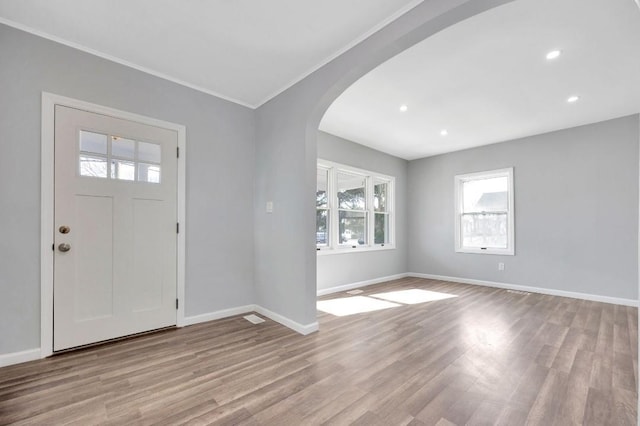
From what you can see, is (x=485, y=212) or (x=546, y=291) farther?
(x=485, y=212)

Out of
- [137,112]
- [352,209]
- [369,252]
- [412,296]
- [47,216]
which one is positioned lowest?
[412,296]

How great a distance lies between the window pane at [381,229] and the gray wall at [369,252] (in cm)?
24

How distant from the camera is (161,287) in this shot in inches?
116

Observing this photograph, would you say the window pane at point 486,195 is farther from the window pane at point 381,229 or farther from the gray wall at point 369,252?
the window pane at point 381,229

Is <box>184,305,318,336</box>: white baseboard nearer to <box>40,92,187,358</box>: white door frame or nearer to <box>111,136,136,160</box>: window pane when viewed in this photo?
<box>40,92,187,358</box>: white door frame

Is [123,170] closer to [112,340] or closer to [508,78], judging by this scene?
[112,340]

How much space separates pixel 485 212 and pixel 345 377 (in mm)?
4788

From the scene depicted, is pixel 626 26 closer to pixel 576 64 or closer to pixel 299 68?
pixel 576 64

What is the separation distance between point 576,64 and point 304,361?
384 centimetres

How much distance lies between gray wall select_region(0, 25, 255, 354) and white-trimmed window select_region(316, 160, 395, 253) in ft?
5.01

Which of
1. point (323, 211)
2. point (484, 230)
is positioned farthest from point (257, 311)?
point (484, 230)

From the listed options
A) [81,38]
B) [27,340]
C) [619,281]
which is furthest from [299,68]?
[619,281]

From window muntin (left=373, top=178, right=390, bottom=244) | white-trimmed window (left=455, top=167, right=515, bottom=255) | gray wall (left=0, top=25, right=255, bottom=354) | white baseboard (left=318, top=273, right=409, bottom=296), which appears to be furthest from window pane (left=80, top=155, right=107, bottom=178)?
white-trimmed window (left=455, top=167, right=515, bottom=255)

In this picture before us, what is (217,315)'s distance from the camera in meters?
3.31
